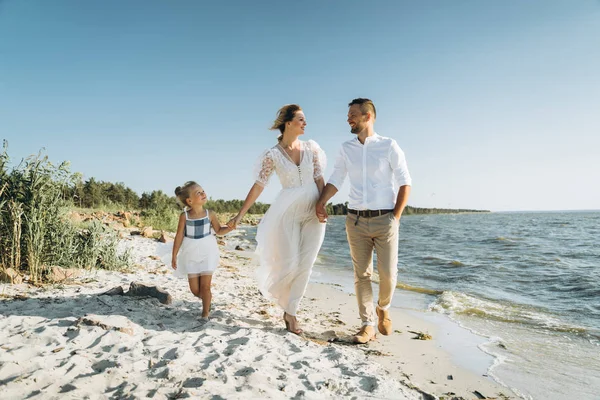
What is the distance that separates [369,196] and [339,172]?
0.46 m

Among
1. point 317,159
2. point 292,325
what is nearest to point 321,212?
point 317,159

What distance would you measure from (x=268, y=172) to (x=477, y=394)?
2974 millimetres

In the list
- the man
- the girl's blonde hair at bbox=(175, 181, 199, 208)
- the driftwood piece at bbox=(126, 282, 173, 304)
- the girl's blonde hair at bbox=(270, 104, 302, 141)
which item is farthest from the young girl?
the man

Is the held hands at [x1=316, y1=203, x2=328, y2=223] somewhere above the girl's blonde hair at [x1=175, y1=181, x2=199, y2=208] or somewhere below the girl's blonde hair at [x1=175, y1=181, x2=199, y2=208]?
below

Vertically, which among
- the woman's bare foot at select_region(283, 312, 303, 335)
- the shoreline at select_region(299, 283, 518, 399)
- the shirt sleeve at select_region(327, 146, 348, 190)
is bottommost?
the shoreline at select_region(299, 283, 518, 399)

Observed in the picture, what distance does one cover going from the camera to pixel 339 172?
437 cm

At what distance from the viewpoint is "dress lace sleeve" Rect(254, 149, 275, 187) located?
4445 mm

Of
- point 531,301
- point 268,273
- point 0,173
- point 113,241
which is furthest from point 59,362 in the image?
point 531,301

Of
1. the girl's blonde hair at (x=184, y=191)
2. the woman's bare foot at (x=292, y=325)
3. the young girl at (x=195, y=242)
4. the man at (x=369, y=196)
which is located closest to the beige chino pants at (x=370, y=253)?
the man at (x=369, y=196)

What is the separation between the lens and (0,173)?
5.44 metres

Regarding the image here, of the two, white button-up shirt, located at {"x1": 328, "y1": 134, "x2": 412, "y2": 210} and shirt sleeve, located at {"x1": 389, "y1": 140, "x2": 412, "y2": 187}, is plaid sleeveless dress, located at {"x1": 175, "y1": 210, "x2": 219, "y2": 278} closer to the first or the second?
white button-up shirt, located at {"x1": 328, "y1": 134, "x2": 412, "y2": 210}

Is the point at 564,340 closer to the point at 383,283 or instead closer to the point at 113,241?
the point at 383,283

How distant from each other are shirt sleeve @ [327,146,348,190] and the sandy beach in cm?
173

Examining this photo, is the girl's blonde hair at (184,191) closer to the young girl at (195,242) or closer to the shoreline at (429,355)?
the young girl at (195,242)
